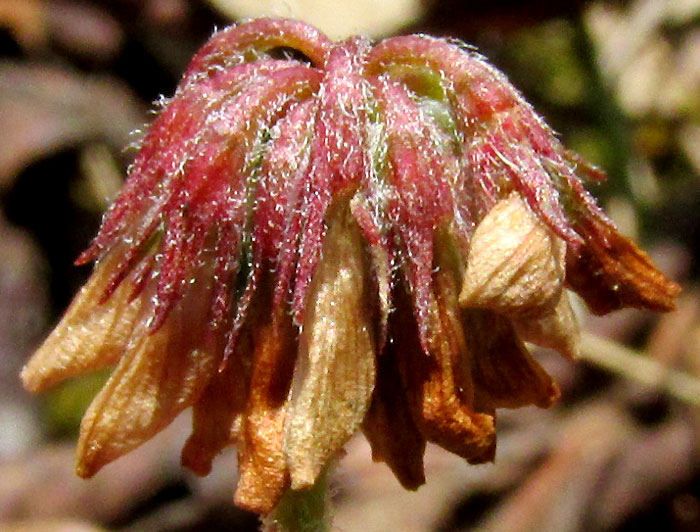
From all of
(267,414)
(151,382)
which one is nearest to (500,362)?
(267,414)

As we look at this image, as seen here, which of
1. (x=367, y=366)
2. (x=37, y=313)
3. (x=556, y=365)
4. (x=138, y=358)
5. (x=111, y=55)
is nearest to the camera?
(x=367, y=366)

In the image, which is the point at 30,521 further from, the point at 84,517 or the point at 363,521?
the point at 363,521

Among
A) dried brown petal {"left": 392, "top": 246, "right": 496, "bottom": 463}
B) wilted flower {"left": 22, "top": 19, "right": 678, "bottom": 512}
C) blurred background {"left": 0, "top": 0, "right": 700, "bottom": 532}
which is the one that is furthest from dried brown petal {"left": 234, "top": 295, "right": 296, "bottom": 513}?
blurred background {"left": 0, "top": 0, "right": 700, "bottom": 532}

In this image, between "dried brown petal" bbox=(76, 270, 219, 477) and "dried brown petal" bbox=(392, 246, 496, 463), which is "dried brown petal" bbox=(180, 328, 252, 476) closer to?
"dried brown petal" bbox=(76, 270, 219, 477)

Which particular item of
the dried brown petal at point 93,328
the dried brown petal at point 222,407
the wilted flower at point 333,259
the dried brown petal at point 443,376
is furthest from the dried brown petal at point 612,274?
the dried brown petal at point 93,328

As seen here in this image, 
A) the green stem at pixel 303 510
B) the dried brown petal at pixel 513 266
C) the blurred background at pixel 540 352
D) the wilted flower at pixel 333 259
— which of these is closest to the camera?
the dried brown petal at pixel 513 266

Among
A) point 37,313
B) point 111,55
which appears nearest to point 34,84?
point 111,55

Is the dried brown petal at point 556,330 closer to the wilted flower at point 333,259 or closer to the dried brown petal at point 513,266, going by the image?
the wilted flower at point 333,259
